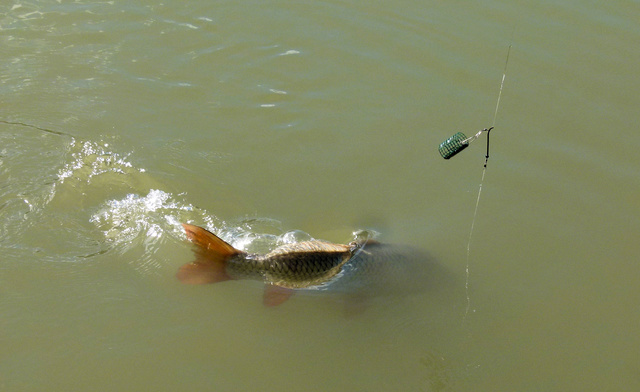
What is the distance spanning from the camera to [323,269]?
4.18 m

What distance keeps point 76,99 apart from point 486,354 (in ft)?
13.4

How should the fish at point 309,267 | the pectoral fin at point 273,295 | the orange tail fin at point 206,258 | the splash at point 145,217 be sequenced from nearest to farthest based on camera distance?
the orange tail fin at point 206,258 < the fish at point 309,267 < the pectoral fin at point 273,295 < the splash at point 145,217

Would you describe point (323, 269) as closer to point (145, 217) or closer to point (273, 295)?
point (273, 295)

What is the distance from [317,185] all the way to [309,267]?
3.93ft

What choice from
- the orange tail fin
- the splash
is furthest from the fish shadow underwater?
the splash

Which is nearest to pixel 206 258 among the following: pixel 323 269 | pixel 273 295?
pixel 273 295

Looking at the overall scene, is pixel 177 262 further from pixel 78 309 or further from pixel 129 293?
pixel 78 309

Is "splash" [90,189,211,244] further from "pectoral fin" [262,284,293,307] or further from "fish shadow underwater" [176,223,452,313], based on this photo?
"pectoral fin" [262,284,293,307]

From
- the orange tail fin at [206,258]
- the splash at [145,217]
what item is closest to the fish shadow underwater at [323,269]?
the orange tail fin at [206,258]

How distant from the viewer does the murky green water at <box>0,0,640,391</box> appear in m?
4.02

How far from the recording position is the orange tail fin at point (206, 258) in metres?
3.87

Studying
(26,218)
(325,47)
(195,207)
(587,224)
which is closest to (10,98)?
(26,218)

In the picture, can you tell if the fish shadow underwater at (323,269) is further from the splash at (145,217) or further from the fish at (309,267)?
the splash at (145,217)

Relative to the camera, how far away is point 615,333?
4277mm
